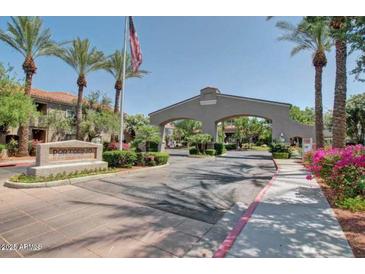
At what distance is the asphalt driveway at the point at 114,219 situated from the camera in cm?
398

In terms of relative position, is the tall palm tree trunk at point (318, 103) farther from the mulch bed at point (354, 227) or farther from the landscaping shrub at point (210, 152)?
the mulch bed at point (354, 227)

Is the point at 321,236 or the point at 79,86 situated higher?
the point at 79,86

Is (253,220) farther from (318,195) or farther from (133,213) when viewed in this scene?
(318,195)

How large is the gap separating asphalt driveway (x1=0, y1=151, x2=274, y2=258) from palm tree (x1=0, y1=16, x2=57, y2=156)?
47.1 feet

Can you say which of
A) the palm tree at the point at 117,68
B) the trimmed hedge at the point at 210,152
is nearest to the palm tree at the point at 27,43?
the palm tree at the point at 117,68

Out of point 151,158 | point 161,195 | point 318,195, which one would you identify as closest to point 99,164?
point 151,158

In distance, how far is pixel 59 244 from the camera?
4.07 meters

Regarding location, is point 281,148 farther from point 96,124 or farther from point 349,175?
point 96,124

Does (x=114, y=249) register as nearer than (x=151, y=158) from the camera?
Yes

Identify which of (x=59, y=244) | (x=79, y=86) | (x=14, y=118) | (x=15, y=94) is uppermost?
(x=79, y=86)

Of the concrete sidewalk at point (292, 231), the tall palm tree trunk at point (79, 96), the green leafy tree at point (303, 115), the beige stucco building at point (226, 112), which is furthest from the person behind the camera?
the green leafy tree at point (303, 115)

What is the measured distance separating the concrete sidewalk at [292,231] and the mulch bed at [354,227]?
0.11 metres

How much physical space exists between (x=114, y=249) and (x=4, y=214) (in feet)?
12.0

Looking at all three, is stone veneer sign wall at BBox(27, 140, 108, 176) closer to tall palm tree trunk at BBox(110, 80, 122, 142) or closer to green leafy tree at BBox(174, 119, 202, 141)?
tall palm tree trunk at BBox(110, 80, 122, 142)
